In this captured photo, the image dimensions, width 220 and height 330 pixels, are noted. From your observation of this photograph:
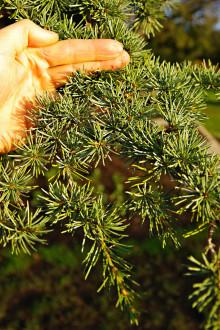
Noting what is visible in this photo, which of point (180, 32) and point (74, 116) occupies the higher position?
point (74, 116)

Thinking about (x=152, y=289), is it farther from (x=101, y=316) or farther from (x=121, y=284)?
(x=121, y=284)

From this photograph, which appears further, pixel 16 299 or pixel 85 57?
pixel 16 299

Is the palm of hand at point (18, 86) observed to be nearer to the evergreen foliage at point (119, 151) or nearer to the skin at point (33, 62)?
the skin at point (33, 62)

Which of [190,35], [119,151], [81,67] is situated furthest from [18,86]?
[190,35]

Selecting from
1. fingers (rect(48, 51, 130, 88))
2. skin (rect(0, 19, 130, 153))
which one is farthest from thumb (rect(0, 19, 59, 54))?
fingers (rect(48, 51, 130, 88))

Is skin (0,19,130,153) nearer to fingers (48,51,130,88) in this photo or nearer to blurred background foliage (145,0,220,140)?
fingers (48,51,130,88)

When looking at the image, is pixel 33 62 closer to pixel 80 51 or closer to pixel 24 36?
pixel 24 36

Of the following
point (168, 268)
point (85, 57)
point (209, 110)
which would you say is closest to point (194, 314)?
point (168, 268)
